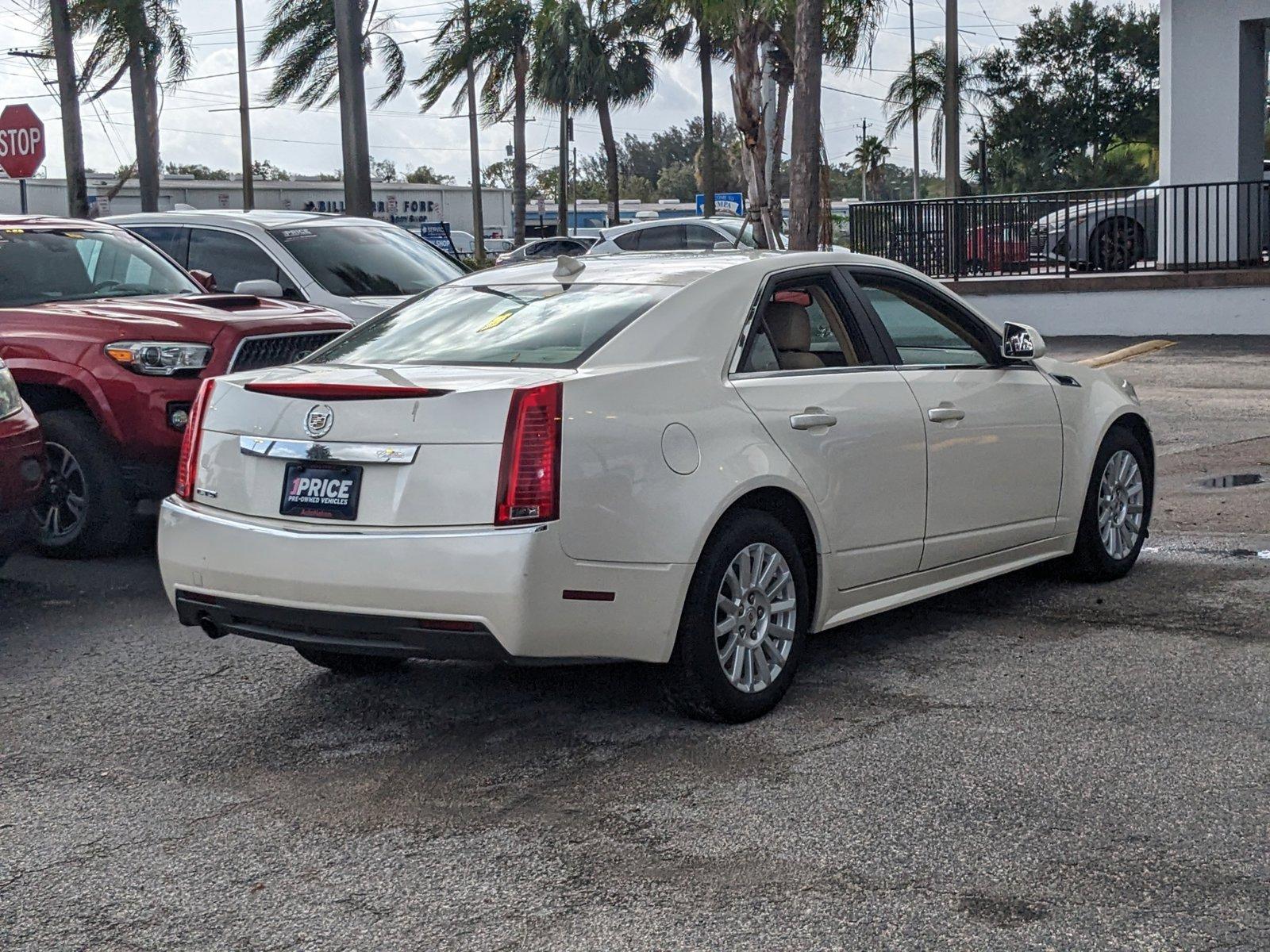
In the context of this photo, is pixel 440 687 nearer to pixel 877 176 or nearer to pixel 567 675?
pixel 567 675

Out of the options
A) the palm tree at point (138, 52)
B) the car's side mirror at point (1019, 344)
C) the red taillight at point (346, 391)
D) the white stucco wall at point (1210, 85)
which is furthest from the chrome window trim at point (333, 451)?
the palm tree at point (138, 52)

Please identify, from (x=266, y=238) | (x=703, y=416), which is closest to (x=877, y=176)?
(x=266, y=238)

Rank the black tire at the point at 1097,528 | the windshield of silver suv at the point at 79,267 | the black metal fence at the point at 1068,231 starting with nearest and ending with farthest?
1. the black tire at the point at 1097,528
2. the windshield of silver suv at the point at 79,267
3. the black metal fence at the point at 1068,231

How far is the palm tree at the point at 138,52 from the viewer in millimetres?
34156

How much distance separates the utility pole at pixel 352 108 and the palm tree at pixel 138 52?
60.6 ft

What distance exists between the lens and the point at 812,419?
18.1 ft

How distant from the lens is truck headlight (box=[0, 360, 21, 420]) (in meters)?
7.17

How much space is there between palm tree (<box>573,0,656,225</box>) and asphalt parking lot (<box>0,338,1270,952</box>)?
46.7m

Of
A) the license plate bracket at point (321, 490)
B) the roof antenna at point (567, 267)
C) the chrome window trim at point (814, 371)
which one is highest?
the roof antenna at point (567, 267)

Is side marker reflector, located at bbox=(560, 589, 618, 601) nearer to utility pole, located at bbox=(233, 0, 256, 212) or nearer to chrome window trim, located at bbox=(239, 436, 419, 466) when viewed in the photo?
chrome window trim, located at bbox=(239, 436, 419, 466)

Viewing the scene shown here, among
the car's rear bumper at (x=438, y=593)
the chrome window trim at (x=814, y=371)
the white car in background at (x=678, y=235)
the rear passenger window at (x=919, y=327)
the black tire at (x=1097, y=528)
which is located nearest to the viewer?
the car's rear bumper at (x=438, y=593)

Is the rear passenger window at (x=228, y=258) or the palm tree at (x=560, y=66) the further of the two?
the palm tree at (x=560, y=66)

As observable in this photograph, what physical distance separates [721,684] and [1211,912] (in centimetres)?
179

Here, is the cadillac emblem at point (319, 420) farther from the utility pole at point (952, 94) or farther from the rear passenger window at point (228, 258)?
the utility pole at point (952, 94)
